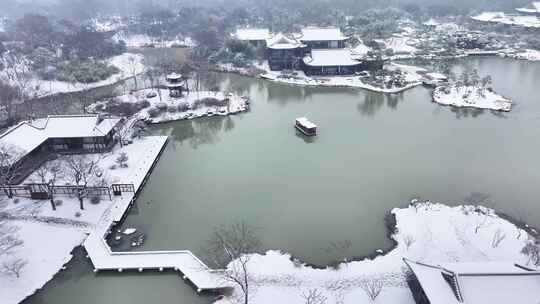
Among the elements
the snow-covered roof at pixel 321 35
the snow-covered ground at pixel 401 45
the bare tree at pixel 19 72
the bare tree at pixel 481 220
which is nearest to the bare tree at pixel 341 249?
the bare tree at pixel 481 220

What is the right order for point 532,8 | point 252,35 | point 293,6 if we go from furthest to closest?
point 293,6
point 532,8
point 252,35

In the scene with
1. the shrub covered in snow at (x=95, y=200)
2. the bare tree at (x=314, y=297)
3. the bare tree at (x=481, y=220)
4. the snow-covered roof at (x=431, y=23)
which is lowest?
the bare tree at (x=314, y=297)

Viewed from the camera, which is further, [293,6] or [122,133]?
[293,6]

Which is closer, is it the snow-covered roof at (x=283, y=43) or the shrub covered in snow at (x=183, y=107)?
the shrub covered in snow at (x=183, y=107)

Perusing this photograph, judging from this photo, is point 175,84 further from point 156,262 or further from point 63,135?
point 156,262

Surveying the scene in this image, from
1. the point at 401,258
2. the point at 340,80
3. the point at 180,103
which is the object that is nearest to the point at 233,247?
the point at 401,258

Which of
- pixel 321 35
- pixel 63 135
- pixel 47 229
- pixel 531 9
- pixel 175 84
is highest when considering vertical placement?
pixel 531 9

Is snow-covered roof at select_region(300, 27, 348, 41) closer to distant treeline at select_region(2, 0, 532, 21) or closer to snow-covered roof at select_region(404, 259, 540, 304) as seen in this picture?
distant treeline at select_region(2, 0, 532, 21)

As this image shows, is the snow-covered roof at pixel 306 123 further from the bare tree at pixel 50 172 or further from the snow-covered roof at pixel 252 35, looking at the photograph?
the snow-covered roof at pixel 252 35
